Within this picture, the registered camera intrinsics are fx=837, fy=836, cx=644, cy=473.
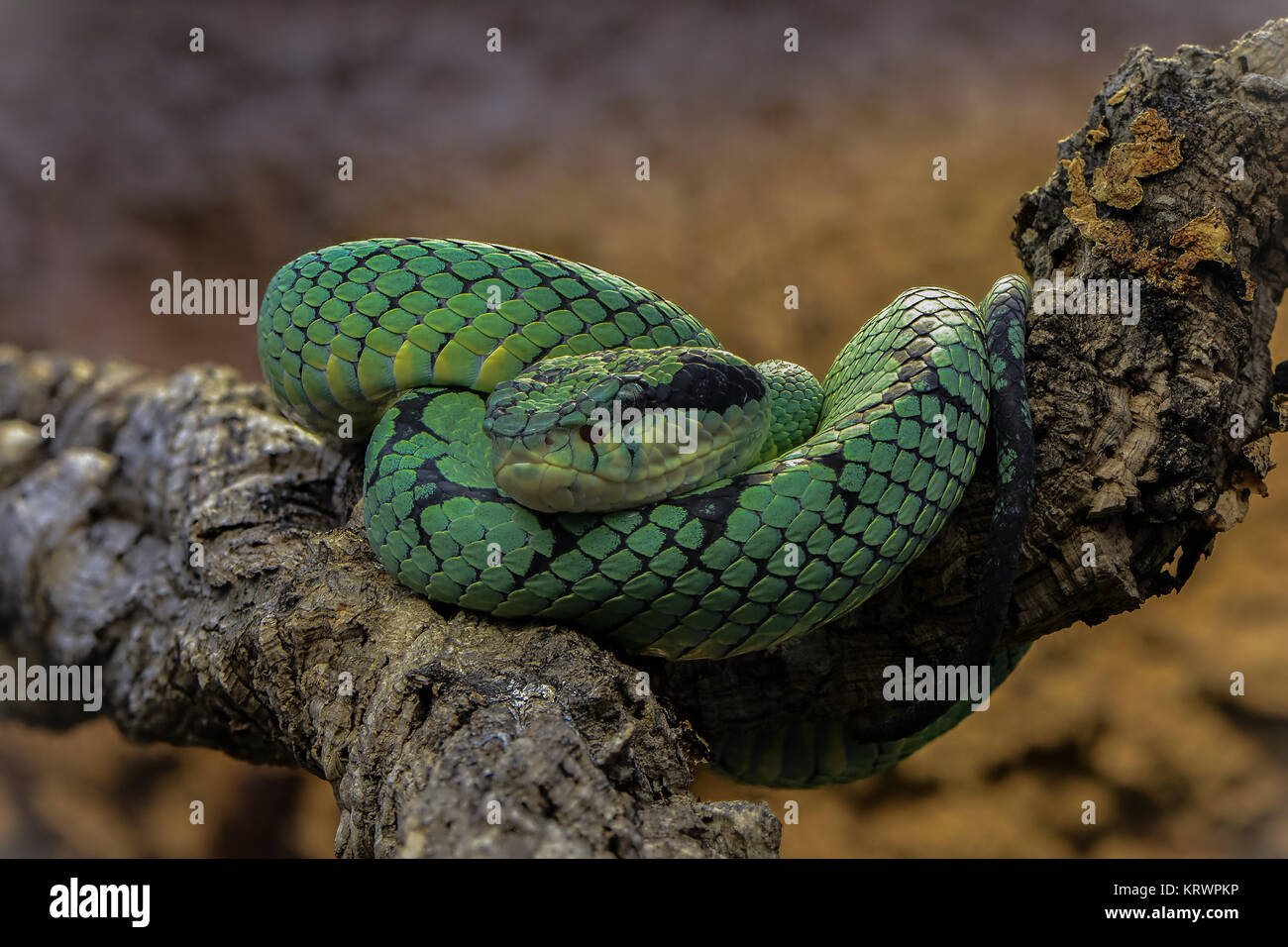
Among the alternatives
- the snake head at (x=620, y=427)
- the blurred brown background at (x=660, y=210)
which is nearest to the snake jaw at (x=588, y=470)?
the snake head at (x=620, y=427)

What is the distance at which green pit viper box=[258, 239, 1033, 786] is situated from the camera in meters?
1.48

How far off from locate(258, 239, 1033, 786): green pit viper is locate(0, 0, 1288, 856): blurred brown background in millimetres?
2099

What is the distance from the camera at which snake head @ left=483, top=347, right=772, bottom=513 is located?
1444mm

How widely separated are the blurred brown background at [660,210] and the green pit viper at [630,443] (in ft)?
6.89

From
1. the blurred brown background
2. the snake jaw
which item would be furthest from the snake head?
the blurred brown background

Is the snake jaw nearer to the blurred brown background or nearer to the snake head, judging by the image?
the snake head

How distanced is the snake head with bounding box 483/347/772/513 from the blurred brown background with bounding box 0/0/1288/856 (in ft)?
7.53

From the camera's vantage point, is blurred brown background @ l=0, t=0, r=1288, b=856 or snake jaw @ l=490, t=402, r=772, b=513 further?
blurred brown background @ l=0, t=0, r=1288, b=856

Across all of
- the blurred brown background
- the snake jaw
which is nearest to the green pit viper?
the snake jaw

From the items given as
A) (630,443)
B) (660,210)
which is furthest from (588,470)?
(660,210)

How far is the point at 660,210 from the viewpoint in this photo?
13.5ft

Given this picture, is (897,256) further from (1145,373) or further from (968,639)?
(968,639)

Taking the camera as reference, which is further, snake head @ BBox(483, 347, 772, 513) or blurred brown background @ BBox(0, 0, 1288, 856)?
blurred brown background @ BBox(0, 0, 1288, 856)

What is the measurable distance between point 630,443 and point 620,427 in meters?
0.03
